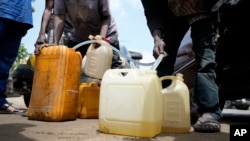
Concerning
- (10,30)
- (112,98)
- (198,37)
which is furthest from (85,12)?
(112,98)

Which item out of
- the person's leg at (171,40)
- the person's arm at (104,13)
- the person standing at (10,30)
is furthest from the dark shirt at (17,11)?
the person's leg at (171,40)

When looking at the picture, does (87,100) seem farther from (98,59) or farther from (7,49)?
(7,49)

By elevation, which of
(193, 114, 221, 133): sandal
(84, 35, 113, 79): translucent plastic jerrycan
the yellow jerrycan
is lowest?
(193, 114, 221, 133): sandal

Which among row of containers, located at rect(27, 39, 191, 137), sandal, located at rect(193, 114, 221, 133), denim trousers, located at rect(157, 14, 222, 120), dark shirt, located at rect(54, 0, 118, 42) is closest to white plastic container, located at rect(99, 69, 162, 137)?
row of containers, located at rect(27, 39, 191, 137)

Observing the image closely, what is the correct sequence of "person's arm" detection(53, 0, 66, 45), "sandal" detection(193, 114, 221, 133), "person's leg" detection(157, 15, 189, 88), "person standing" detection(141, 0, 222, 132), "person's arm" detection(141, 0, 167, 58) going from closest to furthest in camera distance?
"sandal" detection(193, 114, 221, 133) < "person standing" detection(141, 0, 222, 132) < "person's arm" detection(141, 0, 167, 58) < "person's leg" detection(157, 15, 189, 88) < "person's arm" detection(53, 0, 66, 45)

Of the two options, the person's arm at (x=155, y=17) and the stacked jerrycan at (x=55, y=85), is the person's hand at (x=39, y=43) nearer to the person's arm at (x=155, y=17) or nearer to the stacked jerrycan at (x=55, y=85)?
the stacked jerrycan at (x=55, y=85)

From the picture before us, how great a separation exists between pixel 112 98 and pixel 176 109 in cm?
50

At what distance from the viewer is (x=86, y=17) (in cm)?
327

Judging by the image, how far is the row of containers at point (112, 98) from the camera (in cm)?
200

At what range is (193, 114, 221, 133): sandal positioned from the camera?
2.21m

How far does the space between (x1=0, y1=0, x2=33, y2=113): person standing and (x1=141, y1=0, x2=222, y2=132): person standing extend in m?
1.37

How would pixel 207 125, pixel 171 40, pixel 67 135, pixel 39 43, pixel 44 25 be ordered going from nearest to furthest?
pixel 67 135
pixel 207 125
pixel 171 40
pixel 39 43
pixel 44 25

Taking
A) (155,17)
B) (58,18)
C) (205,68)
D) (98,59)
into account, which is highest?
(58,18)

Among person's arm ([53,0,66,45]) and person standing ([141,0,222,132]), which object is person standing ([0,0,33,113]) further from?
person standing ([141,0,222,132])
